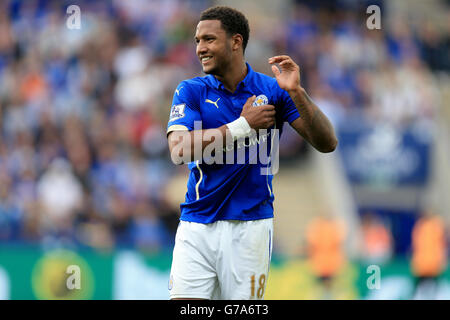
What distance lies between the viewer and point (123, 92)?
13.4 m

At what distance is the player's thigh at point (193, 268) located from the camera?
465cm

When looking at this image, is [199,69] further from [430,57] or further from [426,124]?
[430,57]

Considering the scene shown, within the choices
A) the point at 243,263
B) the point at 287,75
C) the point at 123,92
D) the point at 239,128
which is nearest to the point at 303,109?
the point at 287,75

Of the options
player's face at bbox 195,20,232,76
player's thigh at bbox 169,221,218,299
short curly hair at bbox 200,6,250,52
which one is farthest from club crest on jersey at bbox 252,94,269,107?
player's thigh at bbox 169,221,218,299

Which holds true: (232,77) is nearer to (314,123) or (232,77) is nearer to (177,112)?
(177,112)

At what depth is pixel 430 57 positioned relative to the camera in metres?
16.3

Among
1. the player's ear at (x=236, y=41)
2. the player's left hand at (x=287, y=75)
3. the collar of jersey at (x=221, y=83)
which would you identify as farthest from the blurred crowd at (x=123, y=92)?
the player's left hand at (x=287, y=75)

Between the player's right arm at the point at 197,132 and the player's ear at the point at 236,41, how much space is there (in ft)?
1.26

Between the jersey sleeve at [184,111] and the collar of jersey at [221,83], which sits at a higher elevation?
the collar of jersey at [221,83]

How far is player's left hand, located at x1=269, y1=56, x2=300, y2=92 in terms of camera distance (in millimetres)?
4520

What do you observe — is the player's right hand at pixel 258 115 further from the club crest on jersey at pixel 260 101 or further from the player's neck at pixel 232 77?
the player's neck at pixel 232 77

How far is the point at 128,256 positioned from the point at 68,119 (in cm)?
326

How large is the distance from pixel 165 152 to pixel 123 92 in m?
1.72

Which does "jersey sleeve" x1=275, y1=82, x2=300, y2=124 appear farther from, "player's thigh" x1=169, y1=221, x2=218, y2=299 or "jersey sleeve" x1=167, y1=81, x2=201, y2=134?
"player's thigh" x1=169, y1=221, x2=218, y2=299
